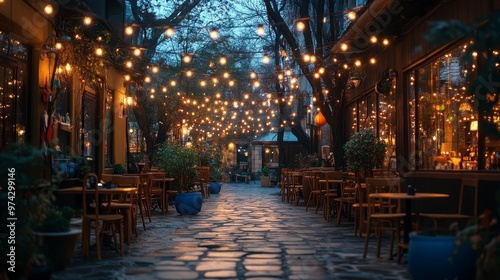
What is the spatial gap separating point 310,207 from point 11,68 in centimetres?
1024

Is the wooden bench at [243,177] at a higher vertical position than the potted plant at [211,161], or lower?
lower

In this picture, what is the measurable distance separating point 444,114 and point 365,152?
89.4 inches

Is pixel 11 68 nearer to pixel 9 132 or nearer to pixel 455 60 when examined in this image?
pixel 9 132

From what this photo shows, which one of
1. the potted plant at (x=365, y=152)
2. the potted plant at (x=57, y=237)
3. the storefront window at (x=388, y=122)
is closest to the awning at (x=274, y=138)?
the storefront window at (x=388, y=122)

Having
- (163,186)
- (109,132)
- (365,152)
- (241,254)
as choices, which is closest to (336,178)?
(365,152)

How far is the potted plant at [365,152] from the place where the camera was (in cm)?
1348

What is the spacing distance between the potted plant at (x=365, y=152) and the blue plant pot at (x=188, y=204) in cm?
389

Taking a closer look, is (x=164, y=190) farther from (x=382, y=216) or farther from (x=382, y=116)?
(x=382, y=216)

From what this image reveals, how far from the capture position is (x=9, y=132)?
1099cm

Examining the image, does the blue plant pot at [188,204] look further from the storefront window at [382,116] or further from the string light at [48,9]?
the string light at [48,9]

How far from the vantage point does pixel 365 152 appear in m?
13.5

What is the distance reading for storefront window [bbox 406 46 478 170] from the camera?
10.2 metres


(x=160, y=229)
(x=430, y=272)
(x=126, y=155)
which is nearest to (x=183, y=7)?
(x=126, y=155)

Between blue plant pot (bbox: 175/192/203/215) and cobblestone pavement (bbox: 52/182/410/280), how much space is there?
1.45 meters
